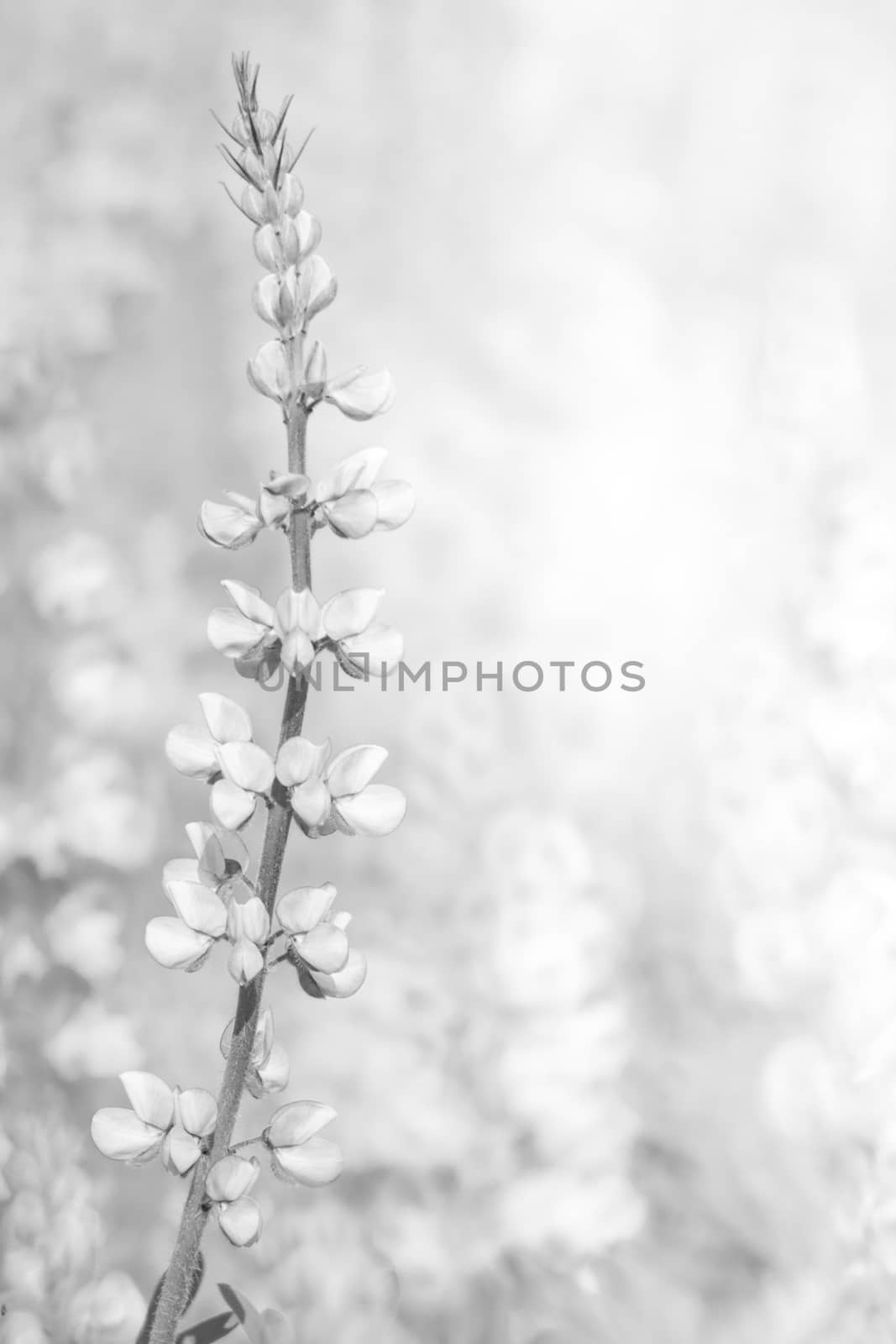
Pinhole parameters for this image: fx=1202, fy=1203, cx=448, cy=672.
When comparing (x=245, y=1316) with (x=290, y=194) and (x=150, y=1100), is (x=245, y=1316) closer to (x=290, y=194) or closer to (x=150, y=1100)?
(x=150, y=1100)

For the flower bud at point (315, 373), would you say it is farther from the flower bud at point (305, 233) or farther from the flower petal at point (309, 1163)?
the flower petal at point (309, 1163)

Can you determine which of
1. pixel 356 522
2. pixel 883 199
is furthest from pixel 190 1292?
pixel 883 199

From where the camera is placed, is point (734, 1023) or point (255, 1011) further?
point (734, 1023)

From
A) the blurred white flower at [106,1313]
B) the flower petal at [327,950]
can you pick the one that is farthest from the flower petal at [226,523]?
the blurred white flower at [106,1313]

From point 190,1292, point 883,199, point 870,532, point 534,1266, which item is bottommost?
point 534,1266

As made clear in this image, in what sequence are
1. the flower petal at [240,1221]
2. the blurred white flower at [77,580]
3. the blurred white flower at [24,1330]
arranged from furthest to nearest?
1. the blurred white flower at [77,580]
2. the blurred white flower at [24,1330]
3. the flower petal at [240,1221]

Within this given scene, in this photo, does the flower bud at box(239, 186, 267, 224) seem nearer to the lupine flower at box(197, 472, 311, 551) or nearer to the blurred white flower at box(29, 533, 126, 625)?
the lupine flower at box(197, 472, 311, 551)

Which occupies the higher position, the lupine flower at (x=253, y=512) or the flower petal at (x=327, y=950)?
the lupine flower at (x=253, y=512)

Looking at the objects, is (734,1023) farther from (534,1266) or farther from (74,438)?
(74,438)

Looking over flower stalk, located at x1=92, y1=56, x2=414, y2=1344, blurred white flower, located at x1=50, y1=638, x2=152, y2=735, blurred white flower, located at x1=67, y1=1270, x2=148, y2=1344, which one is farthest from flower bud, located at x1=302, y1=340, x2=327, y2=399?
blurred white flower, located at x1=67, y1=1270, x2=148, y2=1344
